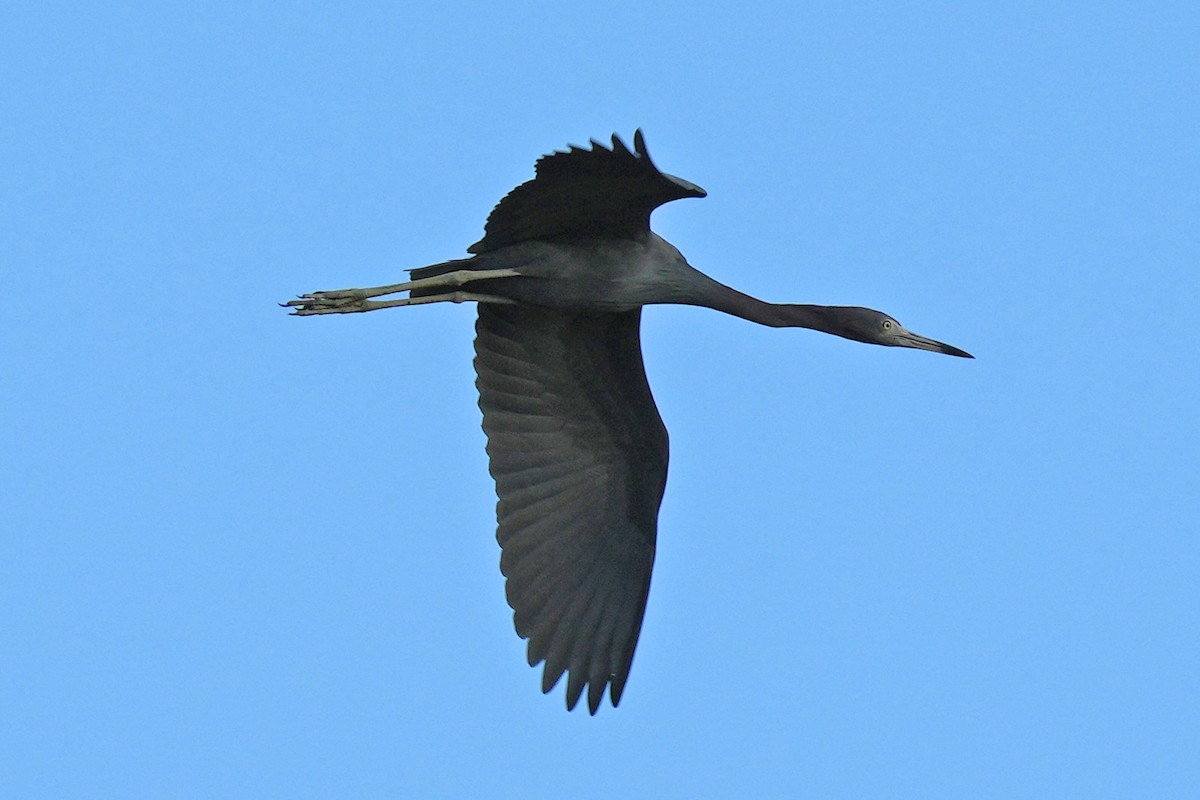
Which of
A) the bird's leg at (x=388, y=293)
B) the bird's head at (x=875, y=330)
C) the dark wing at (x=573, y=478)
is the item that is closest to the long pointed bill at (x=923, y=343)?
the bird's head at (x=875, y=330)

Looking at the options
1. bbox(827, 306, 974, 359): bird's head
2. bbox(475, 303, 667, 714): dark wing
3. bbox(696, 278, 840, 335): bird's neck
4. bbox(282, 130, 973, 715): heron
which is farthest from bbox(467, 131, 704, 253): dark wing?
bbox(827, 306, 974, 359): bird's head

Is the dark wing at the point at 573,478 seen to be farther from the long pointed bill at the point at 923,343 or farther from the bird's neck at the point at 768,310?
the long pointed bill at the point at 923,343

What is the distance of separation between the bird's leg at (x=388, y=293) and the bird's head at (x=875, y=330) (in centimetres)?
202

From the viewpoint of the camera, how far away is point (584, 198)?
1035 centimetres

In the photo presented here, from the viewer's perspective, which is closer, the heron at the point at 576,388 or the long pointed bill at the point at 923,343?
the heron at the point at 576,388

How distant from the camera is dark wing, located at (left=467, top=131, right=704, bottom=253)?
9.77 metres

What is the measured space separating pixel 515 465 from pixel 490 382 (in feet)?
1.81

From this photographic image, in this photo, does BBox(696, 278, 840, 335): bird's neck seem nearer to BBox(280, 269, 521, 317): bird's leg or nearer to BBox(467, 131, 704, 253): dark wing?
BBox(467, 131, 704, 253): dark wing

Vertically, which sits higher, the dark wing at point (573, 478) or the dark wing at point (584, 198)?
the dark wing at point (584, 198)

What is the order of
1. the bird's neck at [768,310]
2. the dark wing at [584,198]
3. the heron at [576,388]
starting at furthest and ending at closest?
the bird's neck at [768,310], the heron at [576,388], the dark wing at [584,198]

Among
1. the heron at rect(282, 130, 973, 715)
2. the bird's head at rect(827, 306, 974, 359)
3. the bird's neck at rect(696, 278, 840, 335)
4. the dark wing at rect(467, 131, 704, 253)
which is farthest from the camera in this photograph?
the bird's head at rect(827, 306, 974, 359)

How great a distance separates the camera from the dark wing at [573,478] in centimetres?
1162

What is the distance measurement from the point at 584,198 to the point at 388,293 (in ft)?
4.34

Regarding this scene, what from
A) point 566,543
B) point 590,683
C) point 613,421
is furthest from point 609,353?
point 590,683
